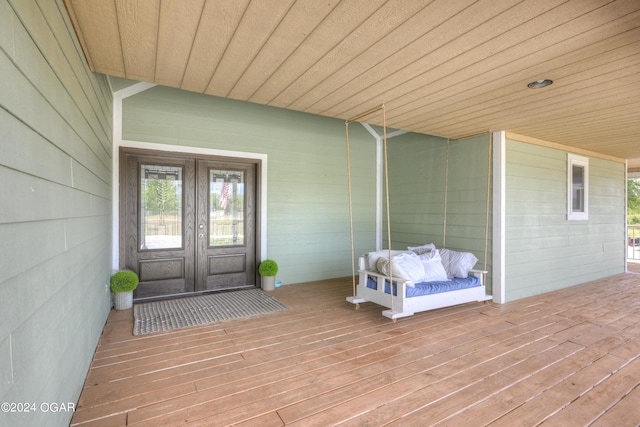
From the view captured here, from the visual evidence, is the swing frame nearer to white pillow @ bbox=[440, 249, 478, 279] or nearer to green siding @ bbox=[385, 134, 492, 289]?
white pillow @ bbox=[440, 249, 478, 279]

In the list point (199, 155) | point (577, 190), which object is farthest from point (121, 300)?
point (577, 190)

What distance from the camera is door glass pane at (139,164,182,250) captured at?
4449 mm

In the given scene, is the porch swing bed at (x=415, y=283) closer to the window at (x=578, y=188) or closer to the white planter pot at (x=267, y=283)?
the white planter pot at (x=267, y=283)

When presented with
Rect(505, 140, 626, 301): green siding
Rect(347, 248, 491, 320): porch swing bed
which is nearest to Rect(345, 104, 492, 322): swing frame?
Rect(347, 248, 491, 320): porch swing bed

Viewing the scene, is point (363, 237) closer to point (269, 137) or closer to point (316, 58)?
point (269, 137)

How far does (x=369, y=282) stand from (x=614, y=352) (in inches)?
92.9

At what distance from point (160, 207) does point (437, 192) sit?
4.20 m

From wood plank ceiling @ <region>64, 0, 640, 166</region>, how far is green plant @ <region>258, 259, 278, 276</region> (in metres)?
2.41

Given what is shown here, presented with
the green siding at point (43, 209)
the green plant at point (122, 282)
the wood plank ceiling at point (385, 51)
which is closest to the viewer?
the green siding at point (43, 209)

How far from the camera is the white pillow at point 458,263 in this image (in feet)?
14.0

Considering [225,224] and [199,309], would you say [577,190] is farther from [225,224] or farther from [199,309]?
[199,309]

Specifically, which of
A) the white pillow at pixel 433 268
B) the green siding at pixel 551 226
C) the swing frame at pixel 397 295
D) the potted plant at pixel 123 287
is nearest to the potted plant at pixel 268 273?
the swing frame at pixel 397 295

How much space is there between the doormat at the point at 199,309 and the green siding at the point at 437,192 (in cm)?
277

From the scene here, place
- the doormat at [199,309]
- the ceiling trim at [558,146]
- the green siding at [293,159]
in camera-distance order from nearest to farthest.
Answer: the doormat at [199,309], the green siding at [293,159], the ceiling trim at [558,146]
